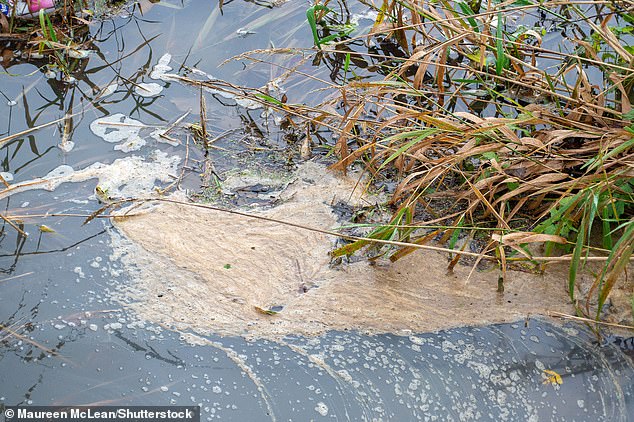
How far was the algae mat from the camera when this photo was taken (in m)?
1.77

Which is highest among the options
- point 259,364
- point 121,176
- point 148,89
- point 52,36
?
point 52,36

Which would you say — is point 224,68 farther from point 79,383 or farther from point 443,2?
point 79,383

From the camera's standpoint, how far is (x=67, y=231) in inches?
79.0

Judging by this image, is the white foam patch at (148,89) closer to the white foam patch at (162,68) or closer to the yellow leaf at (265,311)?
the white foam patch at (162,68)

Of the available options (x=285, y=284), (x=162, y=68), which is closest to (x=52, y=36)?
(x=162, y=68)

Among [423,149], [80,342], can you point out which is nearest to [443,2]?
[423,149]

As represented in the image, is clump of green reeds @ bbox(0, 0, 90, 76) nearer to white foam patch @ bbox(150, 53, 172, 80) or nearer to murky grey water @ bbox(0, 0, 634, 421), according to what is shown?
white foam patch @ bbox(150, 53, 172, 80)

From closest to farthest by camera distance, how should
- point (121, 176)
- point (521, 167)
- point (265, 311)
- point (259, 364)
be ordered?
point (259, 364) < point (265, 311) < point (521, 167) < point (121, 176)

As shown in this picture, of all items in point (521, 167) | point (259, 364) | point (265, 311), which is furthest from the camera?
point (521, 167)

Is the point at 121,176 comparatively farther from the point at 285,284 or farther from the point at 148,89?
the point at 285,284

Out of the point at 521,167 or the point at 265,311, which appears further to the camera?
the point at 521,167

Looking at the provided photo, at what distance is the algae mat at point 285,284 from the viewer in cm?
177

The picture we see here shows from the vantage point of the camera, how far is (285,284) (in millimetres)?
1878

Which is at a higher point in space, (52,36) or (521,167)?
(52,36)
